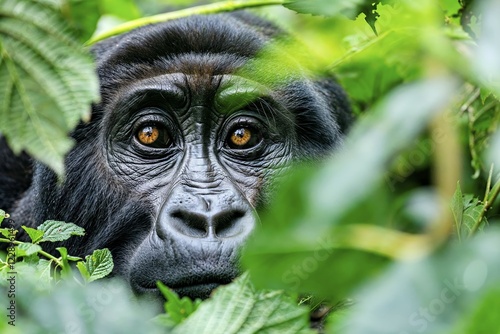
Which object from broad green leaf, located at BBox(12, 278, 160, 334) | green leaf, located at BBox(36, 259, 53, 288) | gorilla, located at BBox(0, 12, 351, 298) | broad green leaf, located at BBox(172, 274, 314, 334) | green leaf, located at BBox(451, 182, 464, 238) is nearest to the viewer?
broad green leaf, located at BBox(12, 278, 160, 334)

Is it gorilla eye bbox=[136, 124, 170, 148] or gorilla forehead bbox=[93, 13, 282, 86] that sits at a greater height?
gorilla forehead bbox=[93, 13, 282, 86]

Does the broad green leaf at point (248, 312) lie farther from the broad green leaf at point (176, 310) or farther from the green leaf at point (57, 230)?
the green leaf at point (57, 230)

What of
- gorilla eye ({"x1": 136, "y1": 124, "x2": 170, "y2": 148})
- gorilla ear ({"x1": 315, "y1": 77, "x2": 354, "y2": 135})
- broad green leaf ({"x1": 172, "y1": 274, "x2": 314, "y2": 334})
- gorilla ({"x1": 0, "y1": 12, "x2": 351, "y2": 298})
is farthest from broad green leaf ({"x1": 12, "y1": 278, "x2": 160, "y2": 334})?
gorilla ear ({"x1": 315, "y1": 77, "x2": 354, "y2": 135})

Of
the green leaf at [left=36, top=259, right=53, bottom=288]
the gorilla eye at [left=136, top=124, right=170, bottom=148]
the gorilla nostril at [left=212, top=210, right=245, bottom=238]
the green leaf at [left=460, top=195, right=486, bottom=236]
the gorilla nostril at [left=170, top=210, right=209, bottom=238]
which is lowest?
the green leaf at [left=36, top=259, right=53, bottom=288]

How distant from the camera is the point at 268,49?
423 centimetres

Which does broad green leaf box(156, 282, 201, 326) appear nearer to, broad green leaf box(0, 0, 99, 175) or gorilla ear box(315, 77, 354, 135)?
broad green leaf box(0, 0, 99, 175)

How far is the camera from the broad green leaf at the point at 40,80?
1.96 m

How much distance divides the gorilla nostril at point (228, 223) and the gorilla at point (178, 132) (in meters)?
0.14

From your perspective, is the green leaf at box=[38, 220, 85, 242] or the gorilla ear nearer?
the green leaf at box=[38, 220, 85, 242]

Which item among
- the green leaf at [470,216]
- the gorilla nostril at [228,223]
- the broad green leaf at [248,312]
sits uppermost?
the green leaf at [470,216]

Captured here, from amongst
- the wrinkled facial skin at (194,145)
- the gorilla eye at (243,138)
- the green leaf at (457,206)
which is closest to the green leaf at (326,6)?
the green leaf at (457,206)

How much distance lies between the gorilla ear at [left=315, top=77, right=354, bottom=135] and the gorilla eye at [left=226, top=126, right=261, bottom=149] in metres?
0.57

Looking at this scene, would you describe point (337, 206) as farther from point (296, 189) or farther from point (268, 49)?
point (268, 49)

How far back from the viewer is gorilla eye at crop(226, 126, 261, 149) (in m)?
4.05
